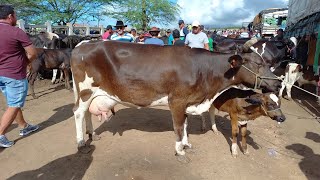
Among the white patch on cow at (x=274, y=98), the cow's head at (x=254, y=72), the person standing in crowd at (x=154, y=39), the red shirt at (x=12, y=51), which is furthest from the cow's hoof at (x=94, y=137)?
the white patch on cow at (x=274, y=98)

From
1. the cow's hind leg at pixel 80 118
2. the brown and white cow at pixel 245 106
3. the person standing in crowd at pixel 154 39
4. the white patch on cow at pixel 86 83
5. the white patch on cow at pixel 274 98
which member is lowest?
the cow's hind leg at pixel 80 118

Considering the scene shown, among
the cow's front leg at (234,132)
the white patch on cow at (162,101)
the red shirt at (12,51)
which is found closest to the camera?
the red shirt at (12,51)

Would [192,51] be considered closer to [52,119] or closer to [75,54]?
[75,54]

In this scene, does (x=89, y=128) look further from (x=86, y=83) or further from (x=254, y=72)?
(x=254, y=72)

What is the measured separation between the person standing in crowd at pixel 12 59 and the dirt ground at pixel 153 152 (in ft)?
2.51

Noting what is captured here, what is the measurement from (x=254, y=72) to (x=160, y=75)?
141 cm

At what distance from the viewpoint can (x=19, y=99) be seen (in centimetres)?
468

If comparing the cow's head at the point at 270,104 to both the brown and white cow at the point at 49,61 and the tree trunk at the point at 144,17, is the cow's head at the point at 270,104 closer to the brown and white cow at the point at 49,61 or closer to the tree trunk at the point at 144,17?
the brown and white cow at the point at 49,61

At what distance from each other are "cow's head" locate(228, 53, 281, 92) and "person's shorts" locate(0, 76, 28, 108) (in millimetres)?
3429

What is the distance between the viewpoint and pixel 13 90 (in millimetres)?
4605

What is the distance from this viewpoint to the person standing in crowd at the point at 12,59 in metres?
4.31

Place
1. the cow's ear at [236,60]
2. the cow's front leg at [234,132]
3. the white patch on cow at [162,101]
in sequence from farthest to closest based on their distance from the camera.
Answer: the cow's front leg at [234,132] → the white patch on cow at [162,101] → the cow's ear at [236,60]

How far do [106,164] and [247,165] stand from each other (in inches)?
87.5

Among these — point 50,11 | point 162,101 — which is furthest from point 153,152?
point 50,11
